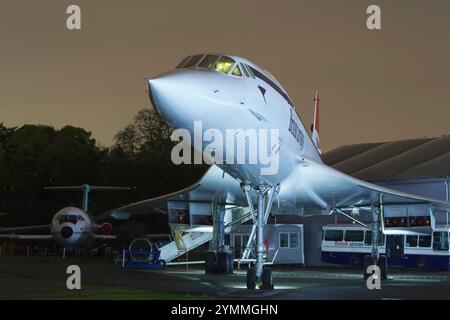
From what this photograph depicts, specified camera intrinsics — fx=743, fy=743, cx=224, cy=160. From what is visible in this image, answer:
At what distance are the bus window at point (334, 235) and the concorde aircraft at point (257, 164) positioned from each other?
11.3 m

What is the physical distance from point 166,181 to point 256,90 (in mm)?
45325

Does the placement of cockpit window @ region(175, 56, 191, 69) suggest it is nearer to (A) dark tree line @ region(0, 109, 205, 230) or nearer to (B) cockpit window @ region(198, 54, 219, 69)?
(B) cockpit window @ region(198, 54, 219, 69)

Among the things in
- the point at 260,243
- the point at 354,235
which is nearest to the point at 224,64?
the point at 260,243

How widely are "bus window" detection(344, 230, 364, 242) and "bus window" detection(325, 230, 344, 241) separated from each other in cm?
35

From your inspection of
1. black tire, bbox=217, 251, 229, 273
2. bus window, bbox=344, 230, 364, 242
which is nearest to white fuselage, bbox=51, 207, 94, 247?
bus window, bbox=344, 230, 364, 242

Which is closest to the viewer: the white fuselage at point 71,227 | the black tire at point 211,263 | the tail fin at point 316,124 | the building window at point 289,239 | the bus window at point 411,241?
the black tire at point 211,263

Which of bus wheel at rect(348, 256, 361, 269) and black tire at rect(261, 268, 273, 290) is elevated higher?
black tire at rect(261, 268, 273, 290)

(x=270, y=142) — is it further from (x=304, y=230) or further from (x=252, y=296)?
(x=304, y=230)

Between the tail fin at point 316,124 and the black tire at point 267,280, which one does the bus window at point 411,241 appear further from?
the black tire at point 267,280

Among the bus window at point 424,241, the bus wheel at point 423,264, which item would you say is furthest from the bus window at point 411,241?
the bus wheel at point 423,264

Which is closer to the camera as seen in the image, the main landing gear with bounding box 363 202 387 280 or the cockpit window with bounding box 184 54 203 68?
the cockpit window with bounding box 184 54 203 68

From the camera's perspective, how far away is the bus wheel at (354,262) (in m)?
35.6

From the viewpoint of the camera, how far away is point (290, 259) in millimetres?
39406

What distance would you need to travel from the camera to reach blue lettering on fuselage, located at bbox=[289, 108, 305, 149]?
18064mm
